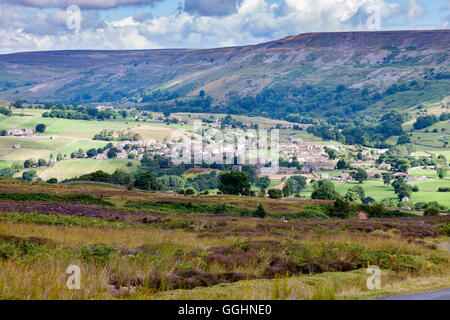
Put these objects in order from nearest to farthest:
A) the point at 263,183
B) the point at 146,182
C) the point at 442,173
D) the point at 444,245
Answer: the point at 444,245, the point at 146,182, the point at 263,183, the point at 442,173

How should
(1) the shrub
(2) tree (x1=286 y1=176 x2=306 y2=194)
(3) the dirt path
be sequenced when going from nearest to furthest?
(1) the shrub → (3) the dirt path → (2) tree (x1=286 y1=176 x2=306 y2=194)

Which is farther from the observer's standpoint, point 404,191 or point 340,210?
point 404,191

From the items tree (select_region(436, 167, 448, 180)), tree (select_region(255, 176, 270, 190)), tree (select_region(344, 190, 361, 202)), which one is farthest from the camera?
tree (select_region(436, 167, 448, 180))

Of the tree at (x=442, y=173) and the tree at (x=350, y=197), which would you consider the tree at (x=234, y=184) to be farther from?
the tree at (x=442, y=173)

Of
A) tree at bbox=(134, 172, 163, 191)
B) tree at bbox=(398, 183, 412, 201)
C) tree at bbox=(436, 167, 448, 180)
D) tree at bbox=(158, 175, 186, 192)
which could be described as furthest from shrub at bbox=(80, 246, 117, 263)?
tree at bbox=(436, 167, 448, 180)

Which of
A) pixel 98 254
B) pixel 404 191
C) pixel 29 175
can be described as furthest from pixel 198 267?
pixel 29 175

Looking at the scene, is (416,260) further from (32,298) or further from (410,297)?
(32,298)

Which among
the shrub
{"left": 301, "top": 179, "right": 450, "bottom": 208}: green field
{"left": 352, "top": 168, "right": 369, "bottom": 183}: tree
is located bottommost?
{"left": 301, "top": 179, "right": 450, "bottom": 208}: green field

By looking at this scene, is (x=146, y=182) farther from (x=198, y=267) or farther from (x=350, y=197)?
(x=198, y=267)

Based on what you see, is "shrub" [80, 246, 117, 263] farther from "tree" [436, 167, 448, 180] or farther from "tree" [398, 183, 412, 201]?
"tree" [436, 167, 448, 180]
